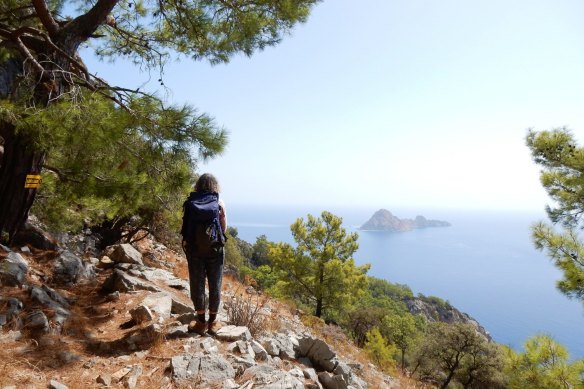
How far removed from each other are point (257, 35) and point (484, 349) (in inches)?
1034

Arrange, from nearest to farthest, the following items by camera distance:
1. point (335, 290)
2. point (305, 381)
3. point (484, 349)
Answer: point (305, 381), point (335, 290), point (484, 349)

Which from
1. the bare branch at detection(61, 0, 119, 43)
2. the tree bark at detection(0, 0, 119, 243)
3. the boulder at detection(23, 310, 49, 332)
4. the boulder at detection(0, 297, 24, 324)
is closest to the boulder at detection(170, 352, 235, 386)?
the boulder at detection(23, 310, 49, 332)

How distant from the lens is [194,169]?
4777mm

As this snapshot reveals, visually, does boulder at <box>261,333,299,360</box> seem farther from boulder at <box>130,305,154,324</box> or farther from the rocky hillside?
boulder at <box>130,305,154,324</box>

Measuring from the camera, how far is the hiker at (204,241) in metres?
3.88

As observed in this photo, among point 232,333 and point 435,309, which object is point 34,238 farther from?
point 435,309

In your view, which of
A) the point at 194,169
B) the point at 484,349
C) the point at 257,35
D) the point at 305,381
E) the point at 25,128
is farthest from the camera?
the point at 484,349

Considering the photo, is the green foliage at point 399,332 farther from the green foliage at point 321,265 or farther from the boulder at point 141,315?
the boulder at point 141,315

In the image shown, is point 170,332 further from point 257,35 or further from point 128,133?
point 257,35

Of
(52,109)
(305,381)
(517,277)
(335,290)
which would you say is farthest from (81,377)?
(517,277)

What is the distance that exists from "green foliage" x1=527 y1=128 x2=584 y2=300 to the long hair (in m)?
7.93

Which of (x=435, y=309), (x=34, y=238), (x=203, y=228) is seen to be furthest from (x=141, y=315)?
(x=435, y=309)

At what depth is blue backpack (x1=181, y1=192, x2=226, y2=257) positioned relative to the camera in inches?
152

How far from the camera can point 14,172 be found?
4.12m
